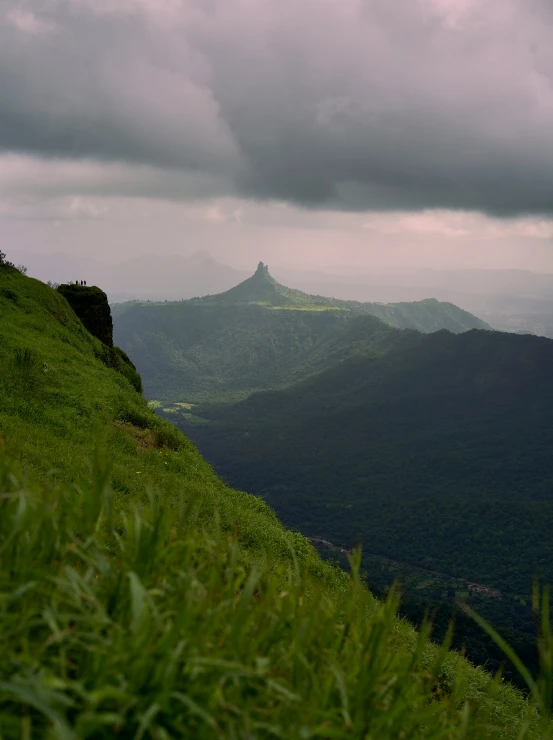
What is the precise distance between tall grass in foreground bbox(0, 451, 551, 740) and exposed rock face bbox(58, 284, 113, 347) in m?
39.9

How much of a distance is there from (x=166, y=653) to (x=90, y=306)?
41579mm

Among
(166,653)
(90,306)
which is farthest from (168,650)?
(90,306)

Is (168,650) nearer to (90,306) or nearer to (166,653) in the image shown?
(166,653)

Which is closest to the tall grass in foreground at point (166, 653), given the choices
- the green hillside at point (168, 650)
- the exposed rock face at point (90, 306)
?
the green hillside at point (168, 650)

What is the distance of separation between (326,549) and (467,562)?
34.3 m

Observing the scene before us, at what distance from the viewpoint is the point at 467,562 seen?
14225 cm

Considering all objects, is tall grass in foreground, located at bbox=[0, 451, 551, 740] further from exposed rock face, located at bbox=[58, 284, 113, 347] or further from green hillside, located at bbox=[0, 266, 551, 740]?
exposed rock face, located at bbox=[58, 284, 113, 347]

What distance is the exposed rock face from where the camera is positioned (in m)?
41.2

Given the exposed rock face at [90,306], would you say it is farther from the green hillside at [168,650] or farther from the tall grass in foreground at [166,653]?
the tall grass in foreground at [166,653]

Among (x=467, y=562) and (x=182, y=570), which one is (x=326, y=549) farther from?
(x=182, y=570)

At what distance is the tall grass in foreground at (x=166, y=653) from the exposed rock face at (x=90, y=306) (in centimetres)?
3990

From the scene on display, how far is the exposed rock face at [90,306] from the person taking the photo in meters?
41.2

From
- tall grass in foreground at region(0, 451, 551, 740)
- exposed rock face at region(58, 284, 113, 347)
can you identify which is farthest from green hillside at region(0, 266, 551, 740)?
exposed rock face at region(58, 284, 113, 347)

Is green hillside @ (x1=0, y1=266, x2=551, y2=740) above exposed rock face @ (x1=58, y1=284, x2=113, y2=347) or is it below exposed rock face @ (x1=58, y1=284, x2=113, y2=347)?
below
